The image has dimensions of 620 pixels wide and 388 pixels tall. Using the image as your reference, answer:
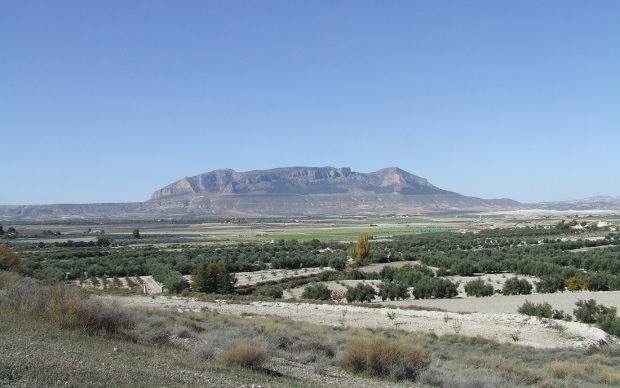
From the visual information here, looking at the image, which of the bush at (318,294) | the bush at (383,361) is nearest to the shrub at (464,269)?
the bush at (318,294)

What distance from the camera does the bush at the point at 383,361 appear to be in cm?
1331

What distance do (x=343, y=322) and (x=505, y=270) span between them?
3528cm

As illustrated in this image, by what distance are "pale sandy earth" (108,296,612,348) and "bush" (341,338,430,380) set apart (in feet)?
30.7

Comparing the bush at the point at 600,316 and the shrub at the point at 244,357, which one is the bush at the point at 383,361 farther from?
the bush at the point at 600,316

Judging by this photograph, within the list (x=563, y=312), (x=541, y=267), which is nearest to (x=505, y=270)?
(x=541, y=267)

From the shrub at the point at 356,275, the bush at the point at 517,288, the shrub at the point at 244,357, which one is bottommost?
the shrub at the point at 356,275

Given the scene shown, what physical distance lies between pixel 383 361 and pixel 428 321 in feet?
46.8

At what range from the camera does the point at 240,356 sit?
1209 cm

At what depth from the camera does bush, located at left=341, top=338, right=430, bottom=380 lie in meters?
13.3

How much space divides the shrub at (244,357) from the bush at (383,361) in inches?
91.8

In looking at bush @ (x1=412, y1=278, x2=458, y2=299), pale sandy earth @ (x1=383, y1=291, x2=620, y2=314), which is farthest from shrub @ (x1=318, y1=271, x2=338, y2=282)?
pale sandy earth @ (x1=383, y1=291, x2=620, y2=314)

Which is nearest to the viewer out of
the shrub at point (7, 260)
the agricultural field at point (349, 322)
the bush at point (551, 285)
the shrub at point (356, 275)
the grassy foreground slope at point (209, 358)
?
the grassy foreground slope at point (209, 358)

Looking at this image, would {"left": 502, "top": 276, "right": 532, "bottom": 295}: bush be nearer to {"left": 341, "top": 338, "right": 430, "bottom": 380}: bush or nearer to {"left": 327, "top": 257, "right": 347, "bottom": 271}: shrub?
{"left": 327, "top": 257, "right": 347, "bottom": 271}: shrub

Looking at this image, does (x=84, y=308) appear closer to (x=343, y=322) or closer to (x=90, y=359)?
(x=90, y=359)
